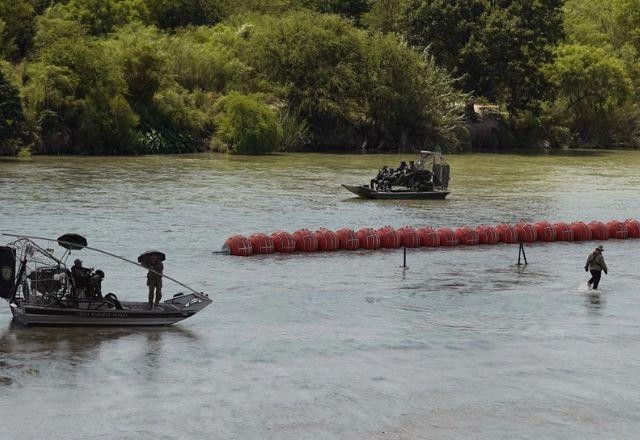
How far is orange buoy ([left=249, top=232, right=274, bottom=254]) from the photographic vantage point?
37.3 metres

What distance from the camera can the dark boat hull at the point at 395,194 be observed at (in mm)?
53500

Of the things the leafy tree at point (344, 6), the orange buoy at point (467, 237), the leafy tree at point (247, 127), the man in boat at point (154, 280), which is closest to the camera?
the man in boat at point (154, 280)

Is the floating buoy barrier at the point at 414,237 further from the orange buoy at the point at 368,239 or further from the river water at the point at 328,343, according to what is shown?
the river water at the point at 328,343

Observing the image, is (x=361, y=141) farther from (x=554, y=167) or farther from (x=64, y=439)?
(x=64, y=439)

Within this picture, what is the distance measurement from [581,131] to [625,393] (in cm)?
8803

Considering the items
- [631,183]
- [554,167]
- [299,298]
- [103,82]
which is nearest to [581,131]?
[554,167]

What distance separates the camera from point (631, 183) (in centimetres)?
6644

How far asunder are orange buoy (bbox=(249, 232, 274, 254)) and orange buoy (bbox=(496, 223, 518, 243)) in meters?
9.01

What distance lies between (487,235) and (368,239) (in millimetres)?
4781

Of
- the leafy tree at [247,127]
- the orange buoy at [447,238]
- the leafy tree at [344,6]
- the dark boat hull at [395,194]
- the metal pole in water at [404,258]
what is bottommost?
the metal pole in water at [404,258]

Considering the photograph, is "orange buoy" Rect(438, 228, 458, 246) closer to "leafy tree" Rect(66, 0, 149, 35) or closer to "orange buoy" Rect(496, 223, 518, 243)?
"orange buoy" Rect(496, 223, 518, 243)

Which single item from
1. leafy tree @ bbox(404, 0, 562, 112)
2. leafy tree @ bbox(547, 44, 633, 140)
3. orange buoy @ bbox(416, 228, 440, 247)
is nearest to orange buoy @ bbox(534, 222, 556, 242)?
orange buoy @ bbox(416, 228, 440, 247)

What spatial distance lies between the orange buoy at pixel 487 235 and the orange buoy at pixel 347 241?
4861mm

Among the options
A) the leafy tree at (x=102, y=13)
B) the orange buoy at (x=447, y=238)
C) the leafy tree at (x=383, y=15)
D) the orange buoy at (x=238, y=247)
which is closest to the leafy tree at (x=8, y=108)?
the leafy tree at (x=102, y=13)
